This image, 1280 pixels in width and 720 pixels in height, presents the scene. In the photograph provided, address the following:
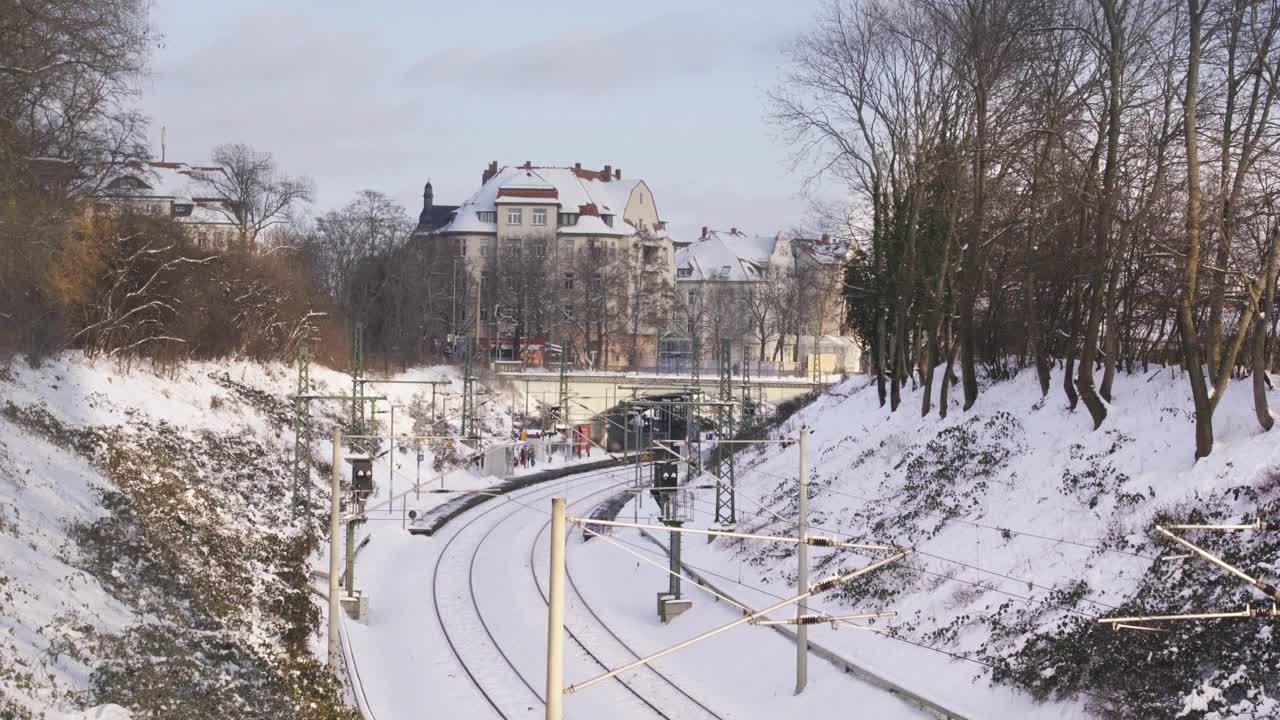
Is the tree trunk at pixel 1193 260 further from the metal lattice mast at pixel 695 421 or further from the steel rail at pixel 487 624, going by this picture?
the metal lattice mast at pixel 695 421

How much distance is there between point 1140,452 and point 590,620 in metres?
12.3

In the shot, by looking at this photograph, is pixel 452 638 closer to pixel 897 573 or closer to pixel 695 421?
pixel 897 573

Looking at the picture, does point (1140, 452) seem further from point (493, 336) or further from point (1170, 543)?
point (493, 336)

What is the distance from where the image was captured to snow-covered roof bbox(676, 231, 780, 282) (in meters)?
105

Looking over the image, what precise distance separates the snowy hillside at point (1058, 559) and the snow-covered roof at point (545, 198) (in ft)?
211

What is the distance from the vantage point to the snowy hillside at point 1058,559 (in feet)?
50.2

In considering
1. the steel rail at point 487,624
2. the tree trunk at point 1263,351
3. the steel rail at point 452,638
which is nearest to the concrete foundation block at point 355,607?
the steel rail at point 452,638

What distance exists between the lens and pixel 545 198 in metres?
92.9

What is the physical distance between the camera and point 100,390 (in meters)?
38.5

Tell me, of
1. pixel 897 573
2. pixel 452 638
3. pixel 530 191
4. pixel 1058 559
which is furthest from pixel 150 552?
pixel 530 191

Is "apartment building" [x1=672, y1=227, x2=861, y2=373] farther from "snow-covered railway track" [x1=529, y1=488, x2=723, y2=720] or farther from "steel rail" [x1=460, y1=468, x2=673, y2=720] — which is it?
"snow-covered railway track" [x1=529, y1=488, x2=723, y2=720]

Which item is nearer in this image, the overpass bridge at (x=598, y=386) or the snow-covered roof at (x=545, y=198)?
the overpass bridge at (x=598, y=386)

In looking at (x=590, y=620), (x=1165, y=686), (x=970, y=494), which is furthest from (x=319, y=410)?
(x=1165, y=686)

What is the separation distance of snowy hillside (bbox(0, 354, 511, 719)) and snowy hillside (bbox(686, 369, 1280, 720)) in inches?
399
